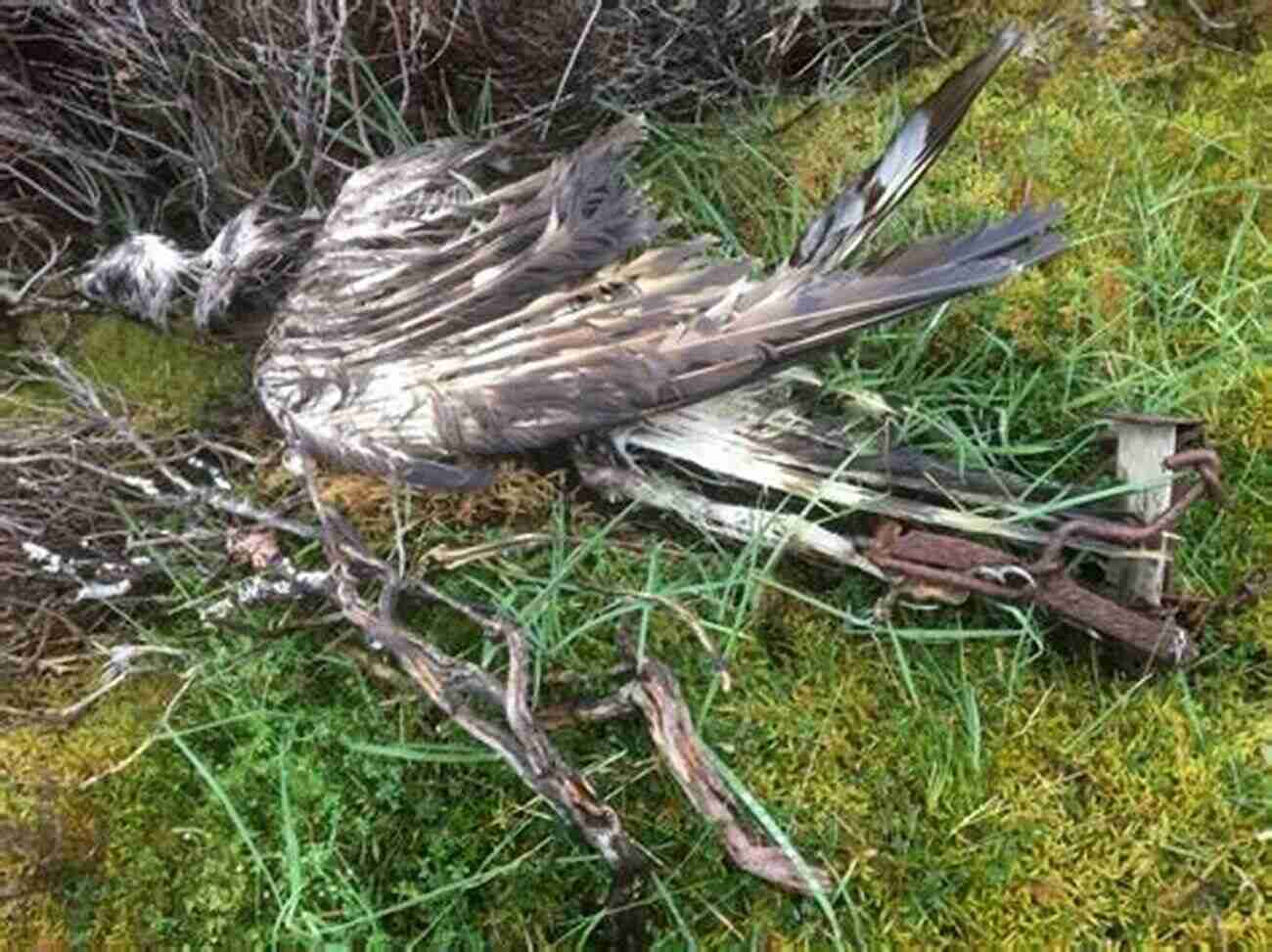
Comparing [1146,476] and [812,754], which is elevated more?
[1146,476]

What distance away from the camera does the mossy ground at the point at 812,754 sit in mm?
1915

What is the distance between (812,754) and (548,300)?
81cm

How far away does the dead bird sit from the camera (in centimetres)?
193

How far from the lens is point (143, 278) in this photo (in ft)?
7.96

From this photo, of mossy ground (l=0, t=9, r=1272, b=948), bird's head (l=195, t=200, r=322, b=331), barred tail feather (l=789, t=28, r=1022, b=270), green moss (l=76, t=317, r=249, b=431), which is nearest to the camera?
mossy ground (l=0, t=9, r=1272, b=948)

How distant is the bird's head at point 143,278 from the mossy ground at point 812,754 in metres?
0.57

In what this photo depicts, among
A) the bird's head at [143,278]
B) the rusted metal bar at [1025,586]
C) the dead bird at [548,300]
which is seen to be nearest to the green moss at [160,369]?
the bird's head at [143,278]

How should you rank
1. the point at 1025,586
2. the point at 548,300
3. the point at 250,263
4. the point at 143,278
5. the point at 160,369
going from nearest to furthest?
the point at 1025,586 < the point at 548,300 < the point at 250,263 < the point at 143,278 < the point at 160,369

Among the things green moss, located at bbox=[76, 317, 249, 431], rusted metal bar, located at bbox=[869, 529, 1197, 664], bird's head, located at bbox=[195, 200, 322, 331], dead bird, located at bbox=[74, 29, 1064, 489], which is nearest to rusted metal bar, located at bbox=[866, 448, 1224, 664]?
rusted metal bar, located at bbox=[869, 529, 1197, 664]

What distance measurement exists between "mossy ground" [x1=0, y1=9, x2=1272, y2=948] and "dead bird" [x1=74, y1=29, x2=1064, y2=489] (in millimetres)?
208

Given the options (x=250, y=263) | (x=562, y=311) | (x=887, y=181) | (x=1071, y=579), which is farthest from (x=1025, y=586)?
(x=250, y=263)

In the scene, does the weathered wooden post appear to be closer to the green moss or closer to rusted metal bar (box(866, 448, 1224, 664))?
rusted metal bar (box(866, 448, 1224, 664))

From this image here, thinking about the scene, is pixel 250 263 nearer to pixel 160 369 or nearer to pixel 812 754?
pixel 160 369

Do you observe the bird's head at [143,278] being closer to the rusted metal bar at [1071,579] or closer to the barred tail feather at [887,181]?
the barred tail feather at [887,181]
